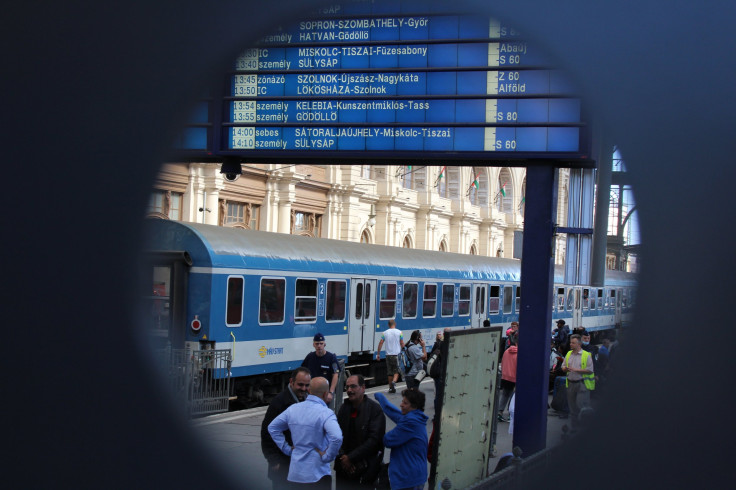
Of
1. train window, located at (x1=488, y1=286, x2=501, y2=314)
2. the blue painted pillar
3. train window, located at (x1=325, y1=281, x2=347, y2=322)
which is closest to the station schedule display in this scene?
the blue painted pillar

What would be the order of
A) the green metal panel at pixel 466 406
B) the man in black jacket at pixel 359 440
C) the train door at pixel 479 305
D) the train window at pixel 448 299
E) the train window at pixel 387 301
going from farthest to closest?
1. the train door at pixel 479 305
2. the train window at pixel 448 299
3. the train window at pixel 387 301
4. the green metal panel at pixel 466 406
5. the man in black jacket at pixel 359 440

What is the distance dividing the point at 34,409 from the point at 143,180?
1823mm

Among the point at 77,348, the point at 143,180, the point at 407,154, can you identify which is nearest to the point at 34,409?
the point at 77,348

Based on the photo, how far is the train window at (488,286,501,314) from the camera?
1080 inches

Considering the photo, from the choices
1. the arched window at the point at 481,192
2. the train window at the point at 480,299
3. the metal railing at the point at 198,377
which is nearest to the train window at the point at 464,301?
the train window at the point at 480,299

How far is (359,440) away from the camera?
7.51 m

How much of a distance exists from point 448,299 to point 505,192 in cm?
3257

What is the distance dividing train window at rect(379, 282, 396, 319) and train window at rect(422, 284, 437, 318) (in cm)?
182

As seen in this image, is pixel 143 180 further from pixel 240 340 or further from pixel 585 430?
pixel 240 340

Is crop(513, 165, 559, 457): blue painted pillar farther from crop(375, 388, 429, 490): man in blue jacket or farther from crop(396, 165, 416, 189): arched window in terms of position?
crop(396, 165, 416, 189): arched window

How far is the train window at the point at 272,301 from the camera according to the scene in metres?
16.4

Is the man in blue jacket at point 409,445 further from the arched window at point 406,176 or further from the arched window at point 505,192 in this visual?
the arched window at point 505,192

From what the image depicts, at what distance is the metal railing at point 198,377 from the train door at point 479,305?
12.0 m

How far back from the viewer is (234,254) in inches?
625
